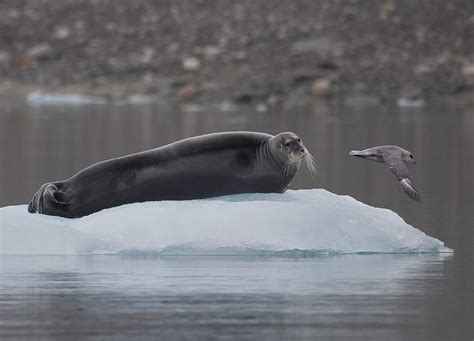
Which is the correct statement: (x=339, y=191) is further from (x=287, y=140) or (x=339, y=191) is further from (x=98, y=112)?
(x=98, y=112)

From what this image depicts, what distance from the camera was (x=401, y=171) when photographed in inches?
439

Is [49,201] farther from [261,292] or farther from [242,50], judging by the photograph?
[242,50]

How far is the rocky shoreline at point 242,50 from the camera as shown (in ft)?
129

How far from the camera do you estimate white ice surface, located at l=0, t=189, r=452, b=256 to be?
34.6 ft

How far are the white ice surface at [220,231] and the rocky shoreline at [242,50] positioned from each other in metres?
27.3

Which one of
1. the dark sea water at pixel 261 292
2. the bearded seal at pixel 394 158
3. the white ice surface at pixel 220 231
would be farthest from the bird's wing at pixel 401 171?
the dark sea water at pixel 261 292

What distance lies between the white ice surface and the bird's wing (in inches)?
9.3

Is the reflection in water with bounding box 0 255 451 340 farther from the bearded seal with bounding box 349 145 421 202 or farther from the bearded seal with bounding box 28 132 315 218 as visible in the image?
the bearded seal with bounding box 28 132 315 218

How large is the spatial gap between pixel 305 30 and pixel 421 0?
3.29 metres

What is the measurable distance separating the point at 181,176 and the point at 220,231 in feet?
2.89

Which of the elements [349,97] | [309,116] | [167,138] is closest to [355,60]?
[349,97]

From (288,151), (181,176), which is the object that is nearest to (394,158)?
(288,151)

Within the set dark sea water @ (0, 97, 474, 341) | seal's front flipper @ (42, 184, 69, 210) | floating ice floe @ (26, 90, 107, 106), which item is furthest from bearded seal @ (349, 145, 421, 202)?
floating ice floe @ (26, 90, 107, 106)

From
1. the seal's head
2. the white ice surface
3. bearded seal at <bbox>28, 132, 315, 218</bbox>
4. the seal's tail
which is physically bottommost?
the white ice surface
